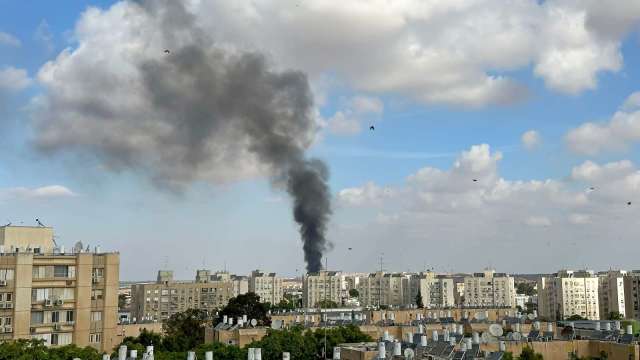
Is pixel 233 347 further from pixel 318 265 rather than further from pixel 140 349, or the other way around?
pixel 318 265

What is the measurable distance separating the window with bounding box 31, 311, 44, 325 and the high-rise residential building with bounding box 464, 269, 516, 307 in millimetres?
154614

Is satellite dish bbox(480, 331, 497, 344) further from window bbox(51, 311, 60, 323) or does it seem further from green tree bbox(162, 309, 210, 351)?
window bbox(51, 311, 60, 323)

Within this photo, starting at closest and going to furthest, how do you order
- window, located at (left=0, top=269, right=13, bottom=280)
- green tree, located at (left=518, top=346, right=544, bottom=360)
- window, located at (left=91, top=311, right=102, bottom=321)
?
green tree, located at (left=518, top=346, right=544, bottom=360), window, located at (left=0, top=269, right=13, bottom=280), window, located at (left=91, top=311, right=102, bottom=321)

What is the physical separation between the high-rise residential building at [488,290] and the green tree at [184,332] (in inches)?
4996

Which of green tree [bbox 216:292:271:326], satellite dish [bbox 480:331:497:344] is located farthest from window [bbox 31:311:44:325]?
green tree [bbox 216:292:271:326]

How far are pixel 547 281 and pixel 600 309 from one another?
14489mm

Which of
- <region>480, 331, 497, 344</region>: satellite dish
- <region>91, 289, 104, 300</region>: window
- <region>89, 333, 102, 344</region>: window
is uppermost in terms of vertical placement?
<region>91, 289, 104, 300</region>: window

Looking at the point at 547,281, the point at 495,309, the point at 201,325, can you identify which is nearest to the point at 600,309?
the point at 547,281

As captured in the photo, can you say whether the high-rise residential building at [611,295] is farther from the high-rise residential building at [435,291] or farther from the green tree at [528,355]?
the green tree at [528,355]

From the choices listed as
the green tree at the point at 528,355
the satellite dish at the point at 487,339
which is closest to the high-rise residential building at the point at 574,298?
the satellite dish at the point at 487,339

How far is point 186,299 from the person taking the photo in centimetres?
13712

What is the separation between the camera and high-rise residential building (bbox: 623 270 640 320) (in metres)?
135

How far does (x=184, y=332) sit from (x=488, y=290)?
13992 cm

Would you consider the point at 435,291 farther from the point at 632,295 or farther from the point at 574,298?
the point at 632,295
